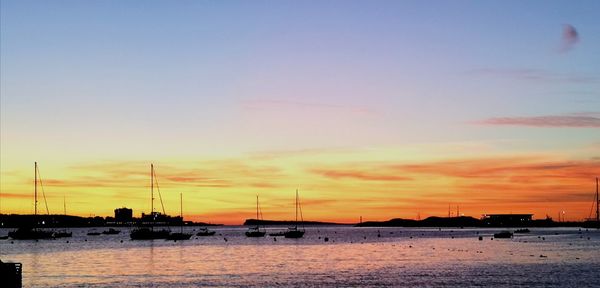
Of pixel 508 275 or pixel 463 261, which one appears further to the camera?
pixel 463 261

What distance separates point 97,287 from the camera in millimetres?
81812

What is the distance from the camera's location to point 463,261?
121m

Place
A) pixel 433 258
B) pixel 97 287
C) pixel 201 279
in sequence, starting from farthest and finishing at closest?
pixel 433 258 → pixel 201 279 → pixel 97 287

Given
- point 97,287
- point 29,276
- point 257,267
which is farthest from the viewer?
point 257,267

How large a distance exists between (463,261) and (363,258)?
768 inches

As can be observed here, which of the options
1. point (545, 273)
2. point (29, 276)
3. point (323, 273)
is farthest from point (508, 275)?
point (29, 276)

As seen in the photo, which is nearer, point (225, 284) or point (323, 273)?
point (225, 284)

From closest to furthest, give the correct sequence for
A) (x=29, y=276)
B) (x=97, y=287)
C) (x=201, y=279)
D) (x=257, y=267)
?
(x=97, y=287) < (x=201, y=279) < (x=29, y=276) < (x=257, y=267)

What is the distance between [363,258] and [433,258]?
488 inches

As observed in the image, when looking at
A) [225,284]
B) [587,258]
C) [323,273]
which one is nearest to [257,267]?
[323,273]

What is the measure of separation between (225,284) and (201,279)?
7.93 meters

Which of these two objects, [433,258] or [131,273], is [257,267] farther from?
[433,258]

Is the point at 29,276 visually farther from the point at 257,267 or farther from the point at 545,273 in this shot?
the point at 545,273

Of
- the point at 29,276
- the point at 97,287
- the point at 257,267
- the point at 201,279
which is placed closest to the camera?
the point at 97,287
